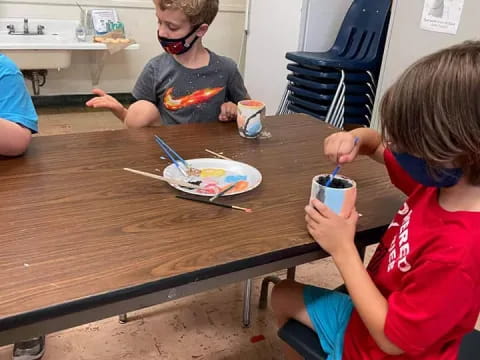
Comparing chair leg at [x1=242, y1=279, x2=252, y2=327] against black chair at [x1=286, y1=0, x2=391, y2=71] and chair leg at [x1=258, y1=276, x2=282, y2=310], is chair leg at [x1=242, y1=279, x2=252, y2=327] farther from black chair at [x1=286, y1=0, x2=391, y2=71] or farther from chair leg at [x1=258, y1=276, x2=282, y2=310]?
black chair at [x1=286, y1=0, x2=391, y2=71]

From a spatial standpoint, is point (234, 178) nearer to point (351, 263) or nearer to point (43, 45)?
point (351, 263)

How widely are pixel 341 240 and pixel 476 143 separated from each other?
27 cm

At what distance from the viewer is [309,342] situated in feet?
3.24

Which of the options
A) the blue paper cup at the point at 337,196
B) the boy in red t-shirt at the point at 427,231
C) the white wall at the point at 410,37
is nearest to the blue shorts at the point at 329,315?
the boy in red t-shirt at the point at 427,231

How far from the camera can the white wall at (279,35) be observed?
316 cm

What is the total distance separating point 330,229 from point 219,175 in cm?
34

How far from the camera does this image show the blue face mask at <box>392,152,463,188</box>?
2.58 ft

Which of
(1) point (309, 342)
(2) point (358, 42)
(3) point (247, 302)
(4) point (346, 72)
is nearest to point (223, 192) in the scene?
(1) point (309, 342)

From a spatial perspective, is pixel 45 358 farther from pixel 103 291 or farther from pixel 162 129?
pixel 103 291

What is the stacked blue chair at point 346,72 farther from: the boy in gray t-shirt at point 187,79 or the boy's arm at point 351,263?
the boy's arm at point 351,263

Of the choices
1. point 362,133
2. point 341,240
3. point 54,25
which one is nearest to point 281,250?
point 341,240

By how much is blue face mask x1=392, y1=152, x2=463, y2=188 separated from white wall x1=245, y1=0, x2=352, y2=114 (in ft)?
8.20

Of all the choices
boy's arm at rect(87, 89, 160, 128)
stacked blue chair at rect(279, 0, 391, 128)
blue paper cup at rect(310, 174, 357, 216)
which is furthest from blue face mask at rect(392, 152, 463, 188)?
stacked blue chair at rect(279, 0, 391, 128)

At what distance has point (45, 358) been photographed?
1.54 meters
